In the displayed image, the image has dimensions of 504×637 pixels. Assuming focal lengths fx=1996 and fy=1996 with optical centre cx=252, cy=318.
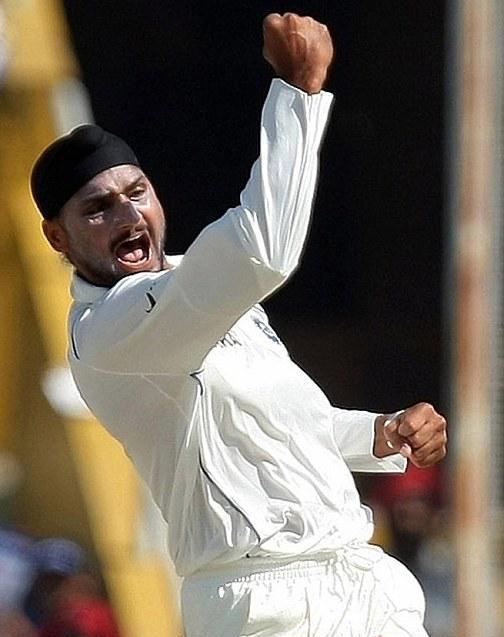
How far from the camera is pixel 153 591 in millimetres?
6660

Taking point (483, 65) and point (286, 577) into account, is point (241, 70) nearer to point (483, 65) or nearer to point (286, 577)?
point (483, 65)

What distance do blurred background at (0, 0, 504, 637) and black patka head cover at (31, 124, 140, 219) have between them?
130 inches

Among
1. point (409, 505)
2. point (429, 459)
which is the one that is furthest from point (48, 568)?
point (429, 459)

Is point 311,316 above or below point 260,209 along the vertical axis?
below

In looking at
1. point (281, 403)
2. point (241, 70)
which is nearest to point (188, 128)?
point (241, 70)

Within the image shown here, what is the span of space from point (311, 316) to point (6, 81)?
1288 mm

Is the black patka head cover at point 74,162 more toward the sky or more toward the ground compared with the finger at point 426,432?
more toward the sky

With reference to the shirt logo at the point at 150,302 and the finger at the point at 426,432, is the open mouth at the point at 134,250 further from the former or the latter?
the finger at the point at 426,432

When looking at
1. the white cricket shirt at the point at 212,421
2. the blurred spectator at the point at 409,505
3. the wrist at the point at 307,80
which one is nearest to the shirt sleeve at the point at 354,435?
the white cricket shirt at the point at 212,421

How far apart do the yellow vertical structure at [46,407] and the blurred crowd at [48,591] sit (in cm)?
5

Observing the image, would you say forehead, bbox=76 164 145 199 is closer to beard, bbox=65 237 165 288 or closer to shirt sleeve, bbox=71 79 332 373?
beard, bbox=65 237 165 288

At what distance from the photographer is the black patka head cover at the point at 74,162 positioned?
3281mm

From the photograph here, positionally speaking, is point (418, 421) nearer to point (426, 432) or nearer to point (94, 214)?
point (426, 432)

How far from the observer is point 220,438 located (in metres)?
3.22
